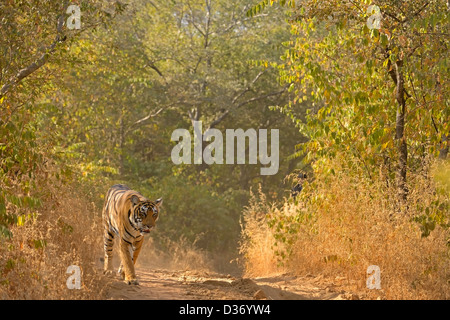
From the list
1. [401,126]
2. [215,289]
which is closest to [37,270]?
[215,289]

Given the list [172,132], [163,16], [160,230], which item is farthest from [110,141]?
[163,16]

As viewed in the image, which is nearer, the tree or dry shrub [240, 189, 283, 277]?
the tree

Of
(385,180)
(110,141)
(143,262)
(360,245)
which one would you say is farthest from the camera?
(110,141)

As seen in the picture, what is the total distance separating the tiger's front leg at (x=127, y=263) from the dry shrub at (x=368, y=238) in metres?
3.21

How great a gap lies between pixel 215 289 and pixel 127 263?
129 centimetres

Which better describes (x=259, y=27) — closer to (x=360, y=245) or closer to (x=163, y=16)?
(x=163, y=16)

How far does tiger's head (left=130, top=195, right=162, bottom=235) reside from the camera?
348 inches

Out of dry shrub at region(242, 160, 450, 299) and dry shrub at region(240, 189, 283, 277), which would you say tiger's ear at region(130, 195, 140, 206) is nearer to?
dry shrub at region(242, 160, 450, 299)

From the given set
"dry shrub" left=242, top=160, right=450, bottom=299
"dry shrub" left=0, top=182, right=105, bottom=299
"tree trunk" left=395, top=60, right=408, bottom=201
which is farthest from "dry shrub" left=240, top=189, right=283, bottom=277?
"dry shrub" left=0, top=182, right=105, bottom=299

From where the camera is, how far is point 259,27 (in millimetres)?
28562

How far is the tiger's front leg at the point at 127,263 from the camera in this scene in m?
8.89

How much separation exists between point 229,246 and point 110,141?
6.33 meters

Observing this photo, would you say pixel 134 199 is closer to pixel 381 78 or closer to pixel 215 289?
pixel 215 289

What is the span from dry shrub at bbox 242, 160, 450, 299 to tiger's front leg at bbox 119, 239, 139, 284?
3.21 meters
